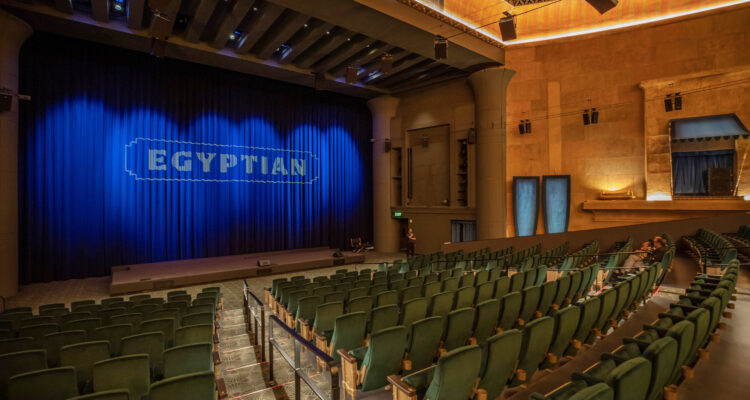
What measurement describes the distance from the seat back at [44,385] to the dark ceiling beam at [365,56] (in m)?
11.3

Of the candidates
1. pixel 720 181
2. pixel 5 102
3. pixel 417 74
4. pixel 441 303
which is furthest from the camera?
pixel 417 74

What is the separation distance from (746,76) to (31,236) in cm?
1972

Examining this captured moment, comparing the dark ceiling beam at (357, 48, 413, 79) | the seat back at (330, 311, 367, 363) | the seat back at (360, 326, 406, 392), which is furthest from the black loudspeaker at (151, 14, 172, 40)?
the seat back at (360, 326, 406, 392)

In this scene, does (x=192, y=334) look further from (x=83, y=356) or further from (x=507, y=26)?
(x=507, y=26)

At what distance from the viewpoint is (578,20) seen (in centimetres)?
1198

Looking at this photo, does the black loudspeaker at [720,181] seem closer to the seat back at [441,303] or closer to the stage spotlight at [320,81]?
the seat back at [441,303]

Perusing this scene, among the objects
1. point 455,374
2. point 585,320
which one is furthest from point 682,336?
point 455,374

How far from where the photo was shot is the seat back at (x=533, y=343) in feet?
8.50

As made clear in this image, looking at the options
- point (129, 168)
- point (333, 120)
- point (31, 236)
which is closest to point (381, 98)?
point (333, 120)

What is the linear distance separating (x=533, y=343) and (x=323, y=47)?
11148 millimetres

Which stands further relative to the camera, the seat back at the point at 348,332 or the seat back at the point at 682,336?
the seat back at the point at 348,332

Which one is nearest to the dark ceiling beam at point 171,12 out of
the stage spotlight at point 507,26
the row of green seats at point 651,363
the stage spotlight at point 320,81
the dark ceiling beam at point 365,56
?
the stage spotlight at point 320,81

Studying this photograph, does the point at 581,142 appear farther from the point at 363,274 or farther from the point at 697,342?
the point at 697,342

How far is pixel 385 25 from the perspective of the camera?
1000cm
